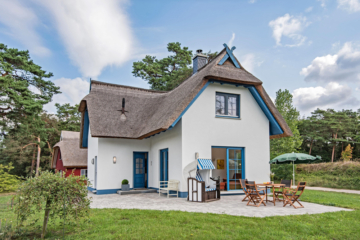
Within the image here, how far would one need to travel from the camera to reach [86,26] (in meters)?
13.5

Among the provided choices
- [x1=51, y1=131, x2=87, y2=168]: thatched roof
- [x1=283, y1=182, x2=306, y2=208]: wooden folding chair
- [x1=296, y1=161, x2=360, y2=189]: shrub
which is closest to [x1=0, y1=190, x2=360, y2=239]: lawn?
[x1=283, y1=182, x2=306, y2=208]: wooden folding chair

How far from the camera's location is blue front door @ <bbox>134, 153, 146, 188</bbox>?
45.5ft

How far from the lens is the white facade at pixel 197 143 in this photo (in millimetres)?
10797

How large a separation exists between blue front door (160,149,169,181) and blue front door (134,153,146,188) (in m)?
1.82

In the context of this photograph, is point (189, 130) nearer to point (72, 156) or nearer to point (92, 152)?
point (92, 152)

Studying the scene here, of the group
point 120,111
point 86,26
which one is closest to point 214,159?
point 120,111

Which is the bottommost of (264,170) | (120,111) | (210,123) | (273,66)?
(264,170)

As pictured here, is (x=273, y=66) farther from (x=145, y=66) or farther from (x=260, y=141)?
(x=145, y=66)

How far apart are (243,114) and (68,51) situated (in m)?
12.5

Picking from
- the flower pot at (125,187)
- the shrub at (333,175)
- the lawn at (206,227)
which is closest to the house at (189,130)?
the flower pot at (125,187)

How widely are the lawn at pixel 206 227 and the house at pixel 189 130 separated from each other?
155 inches

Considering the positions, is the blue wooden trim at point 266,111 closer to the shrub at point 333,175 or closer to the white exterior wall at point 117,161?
the white exterior wall at point 117,161

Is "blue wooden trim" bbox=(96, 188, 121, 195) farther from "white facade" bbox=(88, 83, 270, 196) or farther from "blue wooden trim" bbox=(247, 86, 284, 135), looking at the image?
"blue wooden trim" bbox=(247, 86, 284, 135)

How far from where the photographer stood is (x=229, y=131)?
1154 centimetres
